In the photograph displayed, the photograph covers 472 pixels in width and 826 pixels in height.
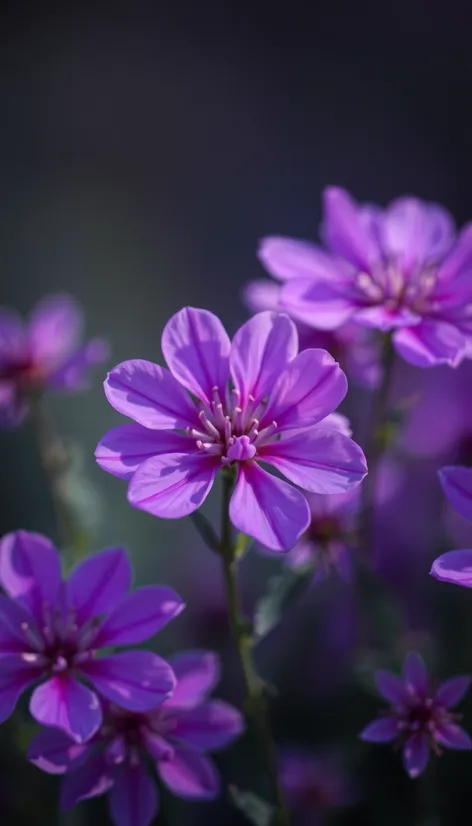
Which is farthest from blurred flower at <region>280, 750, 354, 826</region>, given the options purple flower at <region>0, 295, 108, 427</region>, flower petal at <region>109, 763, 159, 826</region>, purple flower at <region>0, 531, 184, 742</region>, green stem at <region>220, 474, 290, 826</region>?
purple flower at <region>0, 295, 108, 427</region>

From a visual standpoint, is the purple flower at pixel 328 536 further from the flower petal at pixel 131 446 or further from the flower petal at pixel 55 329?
the flower petal at pixel 55 329

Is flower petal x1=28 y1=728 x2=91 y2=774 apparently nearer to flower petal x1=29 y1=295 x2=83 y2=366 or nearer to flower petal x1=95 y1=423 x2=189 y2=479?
flower petal x1=95 y1=423 x2=189 y2=479

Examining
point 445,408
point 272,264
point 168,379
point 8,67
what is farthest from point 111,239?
point 168,379

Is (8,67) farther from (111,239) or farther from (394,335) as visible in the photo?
(394,335)

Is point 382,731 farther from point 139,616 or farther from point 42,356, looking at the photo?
point 42,356

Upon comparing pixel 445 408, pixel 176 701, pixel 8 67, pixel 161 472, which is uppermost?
pixel 8 67

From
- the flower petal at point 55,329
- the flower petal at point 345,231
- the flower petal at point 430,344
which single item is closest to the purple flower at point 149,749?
the flower petal at point 430,344
